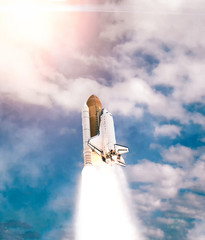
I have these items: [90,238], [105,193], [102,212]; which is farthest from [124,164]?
[90,238]

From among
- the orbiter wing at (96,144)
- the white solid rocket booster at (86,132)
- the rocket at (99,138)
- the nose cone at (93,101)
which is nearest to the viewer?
the rocket at (99,138)

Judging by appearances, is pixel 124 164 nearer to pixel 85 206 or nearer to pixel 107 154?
pixel 107 154

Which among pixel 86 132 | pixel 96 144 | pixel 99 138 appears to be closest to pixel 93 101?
pixel 86 132

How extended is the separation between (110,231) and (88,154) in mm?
9202

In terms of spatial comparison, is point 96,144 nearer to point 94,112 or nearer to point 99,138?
point 99,138

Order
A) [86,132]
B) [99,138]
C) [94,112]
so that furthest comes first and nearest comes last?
1. [94,112]
2. [86,132]
3. [99,138]

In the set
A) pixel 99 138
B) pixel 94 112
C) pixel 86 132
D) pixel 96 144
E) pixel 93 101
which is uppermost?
pixel 93 101

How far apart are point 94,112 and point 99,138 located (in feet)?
16.7

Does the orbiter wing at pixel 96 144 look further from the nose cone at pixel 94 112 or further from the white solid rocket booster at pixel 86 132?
the nose cone at pixel 94 112

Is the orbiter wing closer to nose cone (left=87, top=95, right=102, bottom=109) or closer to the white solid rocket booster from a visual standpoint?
the white solid rocket booster

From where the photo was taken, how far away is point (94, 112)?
103ft

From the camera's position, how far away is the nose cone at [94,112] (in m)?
30.4

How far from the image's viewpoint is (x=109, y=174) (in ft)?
96.9

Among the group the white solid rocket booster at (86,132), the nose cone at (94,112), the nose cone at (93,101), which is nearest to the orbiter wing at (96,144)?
the white solid rocket booster at (86,132)
